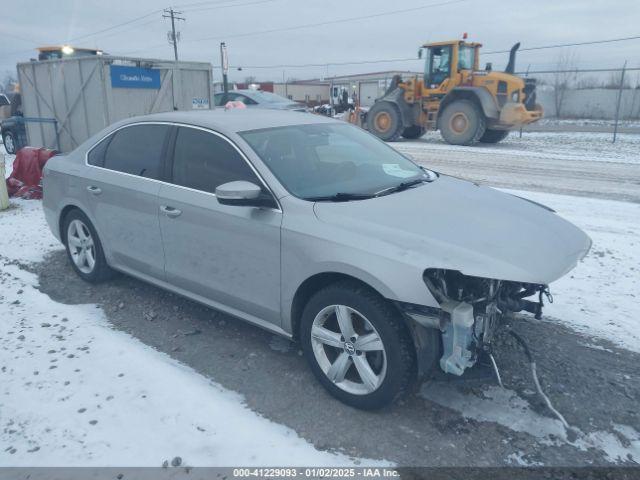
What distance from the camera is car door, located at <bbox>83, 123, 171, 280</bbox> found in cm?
417

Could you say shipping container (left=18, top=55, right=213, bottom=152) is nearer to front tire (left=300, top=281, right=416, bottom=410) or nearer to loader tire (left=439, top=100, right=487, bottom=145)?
loader tire (left=439, top=100, right=487, bottom=145)

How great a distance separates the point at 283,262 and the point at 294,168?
710 mm

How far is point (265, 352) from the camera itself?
3.82 m

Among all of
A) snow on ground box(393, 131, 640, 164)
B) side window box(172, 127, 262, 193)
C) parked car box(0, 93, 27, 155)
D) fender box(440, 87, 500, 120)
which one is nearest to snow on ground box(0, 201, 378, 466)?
side window box(172, 127, 262, 193)

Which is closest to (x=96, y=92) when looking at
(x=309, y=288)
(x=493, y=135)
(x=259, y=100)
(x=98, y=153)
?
(x=259, y=100)

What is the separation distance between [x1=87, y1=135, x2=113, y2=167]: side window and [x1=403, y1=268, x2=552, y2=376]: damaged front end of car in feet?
10.9

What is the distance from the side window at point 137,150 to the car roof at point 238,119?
0.11m

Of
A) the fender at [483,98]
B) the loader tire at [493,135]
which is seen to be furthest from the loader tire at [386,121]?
the loader tire at [493,135]

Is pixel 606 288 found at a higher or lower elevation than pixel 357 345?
lower

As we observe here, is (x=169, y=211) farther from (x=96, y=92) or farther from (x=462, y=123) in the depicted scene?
(x=462, y=123)

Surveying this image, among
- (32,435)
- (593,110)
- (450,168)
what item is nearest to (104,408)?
(32,435)

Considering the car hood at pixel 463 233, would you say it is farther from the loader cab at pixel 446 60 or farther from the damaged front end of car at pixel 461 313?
the loader cab at pixel 446 60

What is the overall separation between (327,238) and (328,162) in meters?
0.99

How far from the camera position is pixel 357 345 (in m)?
3.01
